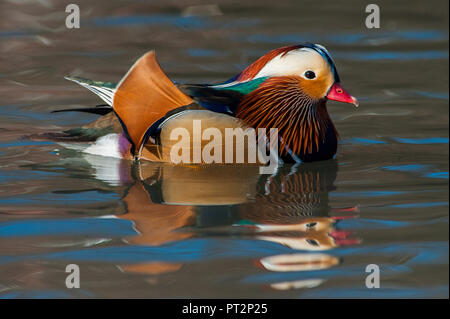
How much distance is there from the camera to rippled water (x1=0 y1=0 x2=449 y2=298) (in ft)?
13.6

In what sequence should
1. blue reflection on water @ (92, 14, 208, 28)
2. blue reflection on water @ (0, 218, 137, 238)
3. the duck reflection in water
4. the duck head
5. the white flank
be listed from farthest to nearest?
blue reflection on water @ (92, 14, 208, 28) < the white flank < the duck head < blue reflection on water @ (0, 218, 137, 238) < the duck reflection in water

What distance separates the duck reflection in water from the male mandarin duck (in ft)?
0.57

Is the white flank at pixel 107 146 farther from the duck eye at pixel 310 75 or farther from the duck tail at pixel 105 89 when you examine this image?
the duck eye at pixel 310 75

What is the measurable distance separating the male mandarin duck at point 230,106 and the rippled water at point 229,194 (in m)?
0.15

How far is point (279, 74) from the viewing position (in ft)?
19.2

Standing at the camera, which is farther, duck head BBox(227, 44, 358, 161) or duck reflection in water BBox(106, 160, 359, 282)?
duck head BBox(227, 44, 358, 161)

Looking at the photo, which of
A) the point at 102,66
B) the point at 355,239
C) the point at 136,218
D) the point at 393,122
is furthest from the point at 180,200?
the point at 102,66

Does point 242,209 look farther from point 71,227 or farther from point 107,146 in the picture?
point 107,146

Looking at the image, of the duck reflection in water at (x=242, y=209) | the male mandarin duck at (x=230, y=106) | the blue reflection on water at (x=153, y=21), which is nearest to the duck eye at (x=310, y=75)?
the male mandarin duck at (x=230, y=106)

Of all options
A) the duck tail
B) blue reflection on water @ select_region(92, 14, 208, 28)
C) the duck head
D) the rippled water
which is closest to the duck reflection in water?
the rippled water

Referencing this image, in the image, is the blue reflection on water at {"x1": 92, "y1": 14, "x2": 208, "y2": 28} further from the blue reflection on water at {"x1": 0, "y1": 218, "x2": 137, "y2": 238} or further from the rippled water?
the blue reflection on water at {"x1": 0, "y1": 218, "x2": 137, "y2": 238}

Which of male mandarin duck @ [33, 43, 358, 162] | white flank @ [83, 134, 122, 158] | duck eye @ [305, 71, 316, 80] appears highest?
duck eye @ [305, 71, 316, 80]

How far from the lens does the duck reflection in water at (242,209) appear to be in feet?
14.5

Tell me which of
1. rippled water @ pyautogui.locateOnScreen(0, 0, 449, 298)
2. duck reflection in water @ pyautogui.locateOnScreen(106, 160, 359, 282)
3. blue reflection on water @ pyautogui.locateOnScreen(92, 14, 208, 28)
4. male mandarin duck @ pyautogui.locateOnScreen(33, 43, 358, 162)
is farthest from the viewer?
blue reflection on water @ pyautogui.locateOnScreen(92, 14, 208, 28)
